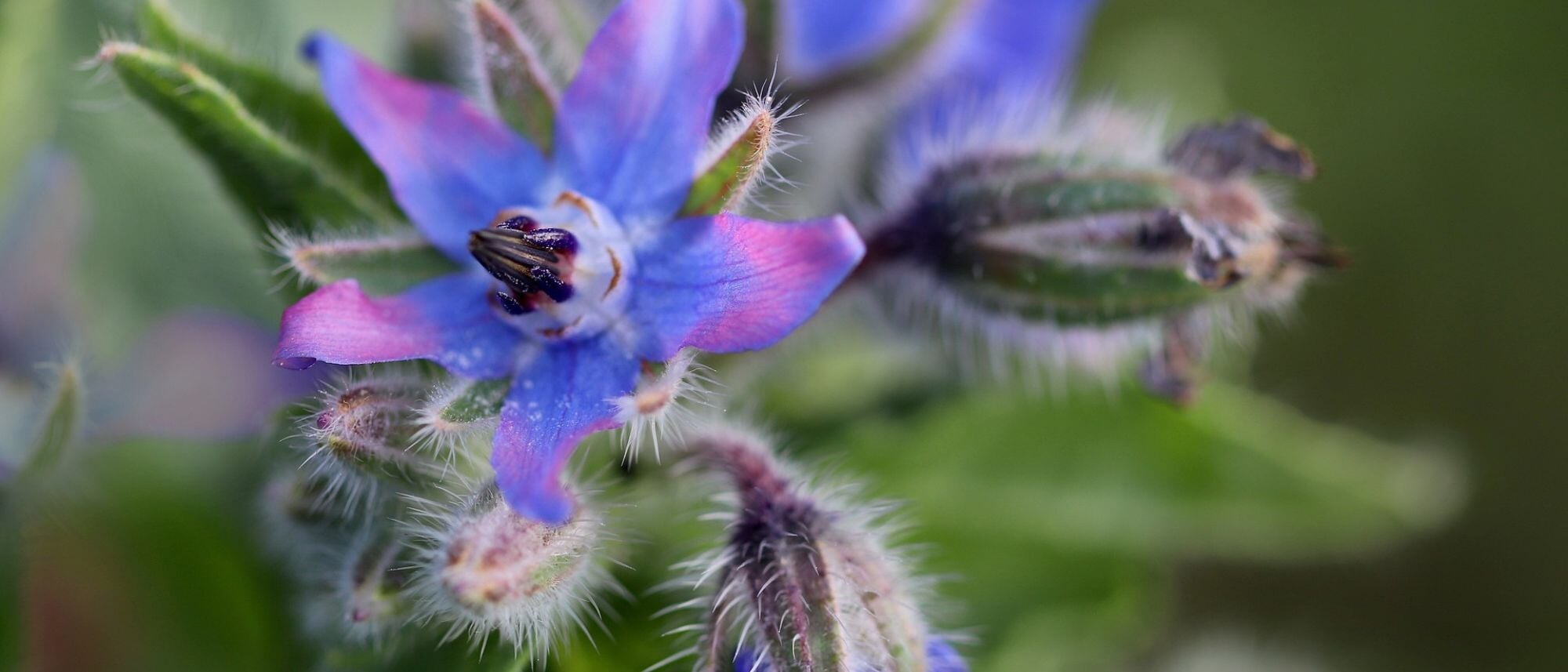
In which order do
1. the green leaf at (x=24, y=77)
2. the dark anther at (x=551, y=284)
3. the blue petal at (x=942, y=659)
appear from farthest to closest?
the green leaf at (x=24, y=77) < the blue petal at (x=942, y=659) < the dark anther at (x=551, y=284)

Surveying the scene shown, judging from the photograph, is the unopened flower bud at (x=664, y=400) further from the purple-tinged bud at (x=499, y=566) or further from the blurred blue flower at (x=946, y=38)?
the blurred blue flower at (x=946, y=38)

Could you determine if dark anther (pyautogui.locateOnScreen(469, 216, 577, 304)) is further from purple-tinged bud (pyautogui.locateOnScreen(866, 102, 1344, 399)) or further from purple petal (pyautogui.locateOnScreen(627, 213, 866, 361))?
purple-tinged bud (pyautogui.locateOnScreen(866, 102, 1344, 399))

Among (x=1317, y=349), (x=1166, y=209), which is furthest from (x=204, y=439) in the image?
(x=1317, y=349)

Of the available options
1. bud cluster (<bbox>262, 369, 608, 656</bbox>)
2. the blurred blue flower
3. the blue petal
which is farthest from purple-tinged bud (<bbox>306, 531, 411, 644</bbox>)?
the blurred blue flower

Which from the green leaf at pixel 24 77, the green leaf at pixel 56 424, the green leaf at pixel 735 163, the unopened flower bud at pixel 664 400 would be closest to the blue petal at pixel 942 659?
the unopened flower bud at pixel 664 400

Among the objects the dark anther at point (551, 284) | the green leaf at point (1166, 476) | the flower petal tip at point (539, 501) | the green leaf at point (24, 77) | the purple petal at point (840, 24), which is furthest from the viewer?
the green leaf at point (1166, 476)

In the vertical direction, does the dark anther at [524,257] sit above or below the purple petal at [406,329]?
above

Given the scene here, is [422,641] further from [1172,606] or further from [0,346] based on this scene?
[1172,606]
